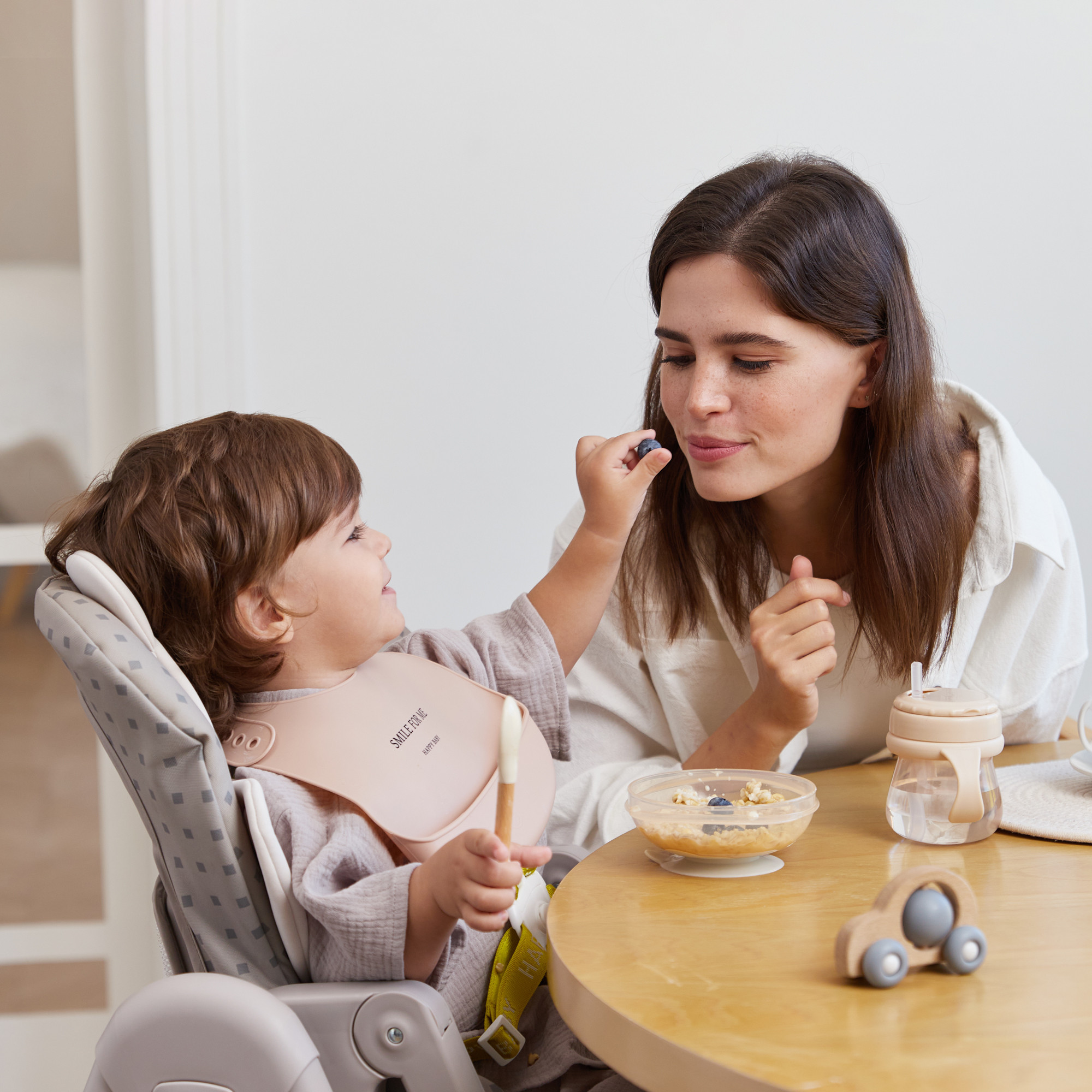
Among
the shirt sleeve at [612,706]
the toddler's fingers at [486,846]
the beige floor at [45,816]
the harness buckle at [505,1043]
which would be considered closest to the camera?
the toddler's fingers at [486,846]

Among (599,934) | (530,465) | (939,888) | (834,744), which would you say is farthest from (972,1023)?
(530,465)

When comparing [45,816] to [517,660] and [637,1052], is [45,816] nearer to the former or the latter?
[517,660]

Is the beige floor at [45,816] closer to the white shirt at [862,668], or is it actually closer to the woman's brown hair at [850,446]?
the white shirt at [862,668]

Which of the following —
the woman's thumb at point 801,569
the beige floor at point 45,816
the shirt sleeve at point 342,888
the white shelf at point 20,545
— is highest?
the woman's thumb at point 801,569

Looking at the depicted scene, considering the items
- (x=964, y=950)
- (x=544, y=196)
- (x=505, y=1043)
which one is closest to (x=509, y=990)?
(x=505, y=1043)

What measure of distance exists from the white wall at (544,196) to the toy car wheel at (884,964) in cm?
139

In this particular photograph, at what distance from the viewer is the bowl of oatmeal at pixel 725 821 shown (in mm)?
885

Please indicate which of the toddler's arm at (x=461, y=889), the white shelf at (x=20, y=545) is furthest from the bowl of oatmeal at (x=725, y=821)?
the white shelf at (x=20, y=545)

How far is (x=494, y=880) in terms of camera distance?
834 millimetres

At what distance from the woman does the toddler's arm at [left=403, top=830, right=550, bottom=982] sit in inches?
17.0

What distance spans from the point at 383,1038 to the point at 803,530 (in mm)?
962

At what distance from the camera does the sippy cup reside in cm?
93

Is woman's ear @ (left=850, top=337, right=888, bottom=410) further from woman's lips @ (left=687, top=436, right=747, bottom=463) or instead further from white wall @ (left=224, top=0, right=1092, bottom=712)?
white wall @ (left=224, top=0, right=1092, bottom=712)

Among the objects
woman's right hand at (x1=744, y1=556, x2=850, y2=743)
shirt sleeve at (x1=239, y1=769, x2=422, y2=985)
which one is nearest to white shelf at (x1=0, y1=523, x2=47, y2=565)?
shirt sleeve at (x1=239, y1=769, x2=422, y2=985)
